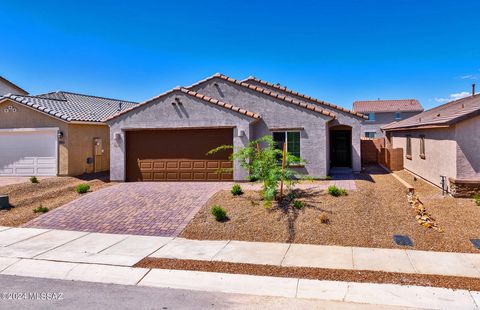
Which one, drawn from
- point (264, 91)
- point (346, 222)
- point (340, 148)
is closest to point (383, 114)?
point (340, 148)

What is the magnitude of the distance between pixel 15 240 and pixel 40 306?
16.5 ft

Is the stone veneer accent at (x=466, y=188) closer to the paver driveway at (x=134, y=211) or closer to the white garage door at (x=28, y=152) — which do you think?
the paver driveway at (x=134, y=211)

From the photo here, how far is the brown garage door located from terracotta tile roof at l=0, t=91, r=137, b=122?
14.2ft

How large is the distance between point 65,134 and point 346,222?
15300mm

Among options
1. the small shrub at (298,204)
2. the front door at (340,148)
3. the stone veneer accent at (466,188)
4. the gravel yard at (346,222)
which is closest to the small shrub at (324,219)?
the gravel yard at (346,222)

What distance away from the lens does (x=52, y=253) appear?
8.90 meters

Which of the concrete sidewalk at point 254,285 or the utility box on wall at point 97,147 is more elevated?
the utility box on wall at point 97,147

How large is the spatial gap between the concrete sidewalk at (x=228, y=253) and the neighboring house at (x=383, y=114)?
45.0 meters

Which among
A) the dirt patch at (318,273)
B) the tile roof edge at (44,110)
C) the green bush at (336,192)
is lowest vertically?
the dirt patch at (318,273)

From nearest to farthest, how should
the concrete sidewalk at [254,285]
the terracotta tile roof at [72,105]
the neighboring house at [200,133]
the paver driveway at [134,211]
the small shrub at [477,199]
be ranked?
the concrete sidewalk at [254,285], the paver driveway at [134,211], the small shrub at [477,199], the neighboring house at [200,133], the terracotta tile roof at [72,105]

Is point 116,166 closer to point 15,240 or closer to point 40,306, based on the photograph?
point 15,240

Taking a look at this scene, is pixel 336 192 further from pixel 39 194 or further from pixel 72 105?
pixel 72 105

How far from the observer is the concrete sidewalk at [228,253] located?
7695 mm

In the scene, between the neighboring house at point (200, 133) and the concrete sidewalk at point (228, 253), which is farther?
the neighboring house at point (200, 133)
